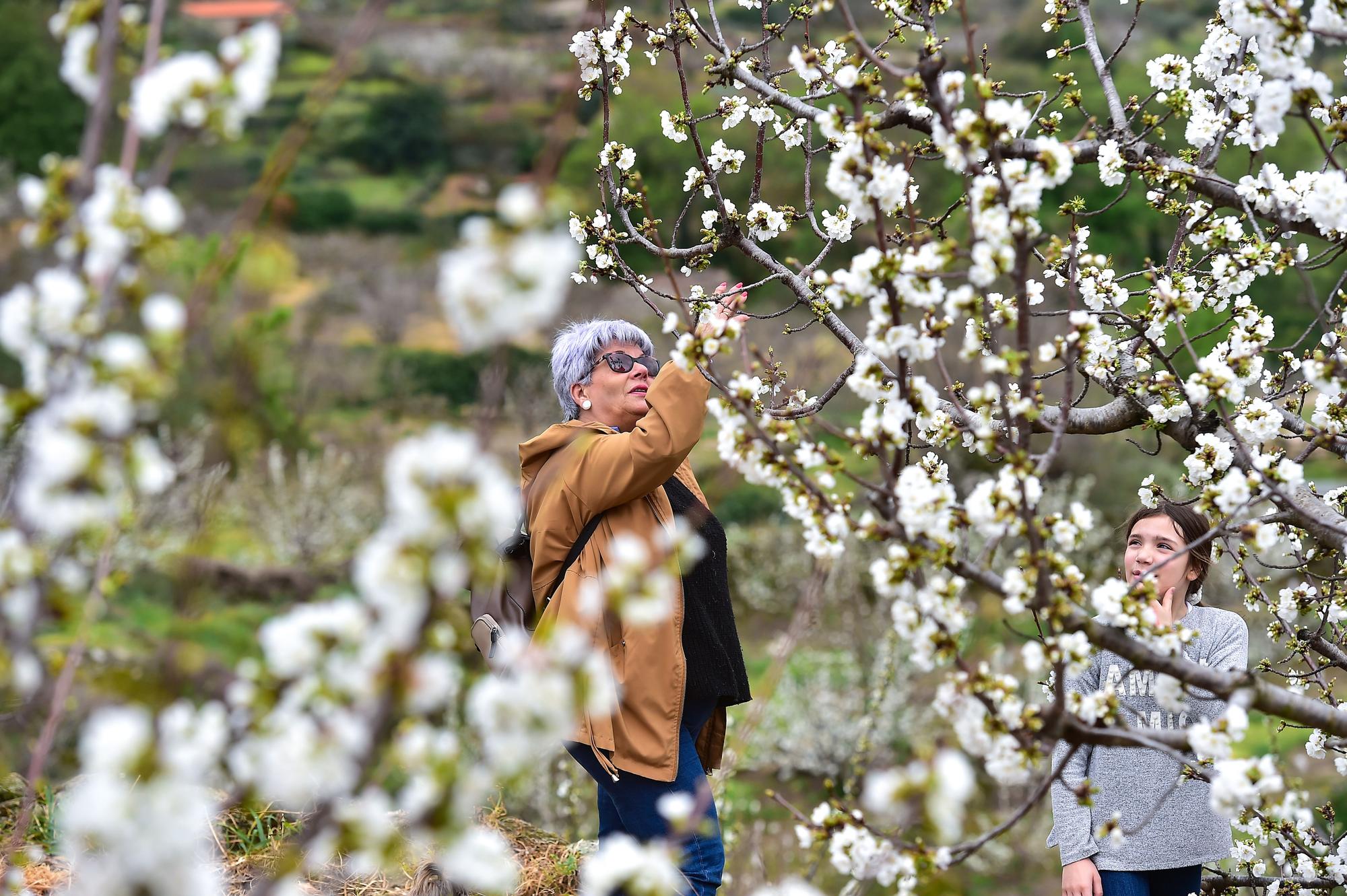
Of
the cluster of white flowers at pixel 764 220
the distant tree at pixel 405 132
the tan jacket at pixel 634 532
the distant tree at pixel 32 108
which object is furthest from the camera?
the distant tree at pixel 405 132

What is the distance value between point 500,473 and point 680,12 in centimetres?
234

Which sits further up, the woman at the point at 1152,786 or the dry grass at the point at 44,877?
the woman at the point at 1152,786

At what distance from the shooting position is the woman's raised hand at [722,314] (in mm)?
1828

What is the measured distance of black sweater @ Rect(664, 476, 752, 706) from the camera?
2592mm

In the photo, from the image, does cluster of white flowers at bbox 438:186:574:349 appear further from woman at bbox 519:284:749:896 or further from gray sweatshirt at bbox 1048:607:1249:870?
gray sweatshirt at bbox 1048:607:1249:870

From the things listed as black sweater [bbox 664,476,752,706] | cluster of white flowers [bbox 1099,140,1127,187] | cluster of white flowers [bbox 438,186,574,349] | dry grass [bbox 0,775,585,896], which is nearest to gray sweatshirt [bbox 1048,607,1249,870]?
black sweater [bbox 664,476,752,706]

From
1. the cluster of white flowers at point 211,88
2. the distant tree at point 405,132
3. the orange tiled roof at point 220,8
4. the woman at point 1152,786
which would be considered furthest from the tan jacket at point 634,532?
the orange tiled roof at point 220,8

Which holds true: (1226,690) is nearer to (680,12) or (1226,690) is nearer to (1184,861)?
(1184,861)

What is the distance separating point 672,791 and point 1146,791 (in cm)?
117

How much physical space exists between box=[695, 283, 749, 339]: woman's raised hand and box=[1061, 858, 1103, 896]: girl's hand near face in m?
1.55

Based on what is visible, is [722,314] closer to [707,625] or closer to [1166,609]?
[707,625]

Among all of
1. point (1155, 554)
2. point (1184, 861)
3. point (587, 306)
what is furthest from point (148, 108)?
point (587, 306)

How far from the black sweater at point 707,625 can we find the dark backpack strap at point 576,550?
238mm

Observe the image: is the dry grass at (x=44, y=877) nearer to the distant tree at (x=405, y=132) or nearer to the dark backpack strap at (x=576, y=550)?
the dark backpack strap at (x=576, y=550)
